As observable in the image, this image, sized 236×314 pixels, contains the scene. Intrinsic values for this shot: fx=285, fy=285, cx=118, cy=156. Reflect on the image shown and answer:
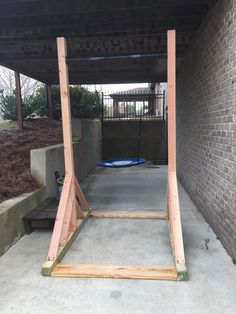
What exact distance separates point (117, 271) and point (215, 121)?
2103 mm

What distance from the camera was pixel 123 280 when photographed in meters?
2.51

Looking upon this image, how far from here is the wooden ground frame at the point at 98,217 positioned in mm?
2576

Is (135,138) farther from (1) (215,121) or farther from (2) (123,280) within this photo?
(2) (123,280)

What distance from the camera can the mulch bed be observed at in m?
3.93

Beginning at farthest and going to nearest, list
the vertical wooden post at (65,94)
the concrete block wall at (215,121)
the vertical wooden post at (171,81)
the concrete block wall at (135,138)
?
the concrete block wall at (135,138) → the vertical wooden post at (65,94) → the vertical wooden post at (171,81) → the concrete block wall at (215,121)

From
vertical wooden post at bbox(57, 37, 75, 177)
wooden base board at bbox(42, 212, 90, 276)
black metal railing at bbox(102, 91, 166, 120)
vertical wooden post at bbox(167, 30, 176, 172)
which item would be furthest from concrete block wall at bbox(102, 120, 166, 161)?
vertical wooden post at bbox(167, 30, 176, 172)

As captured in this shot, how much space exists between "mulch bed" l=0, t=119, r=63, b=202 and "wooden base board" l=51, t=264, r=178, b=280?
1.37 metres

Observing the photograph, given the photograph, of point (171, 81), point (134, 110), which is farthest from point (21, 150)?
point (134, 110)

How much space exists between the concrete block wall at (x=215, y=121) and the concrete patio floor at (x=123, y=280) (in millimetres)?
312

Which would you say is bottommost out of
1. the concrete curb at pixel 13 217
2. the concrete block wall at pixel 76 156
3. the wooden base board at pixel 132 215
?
the wooden base board at pixel 132 215

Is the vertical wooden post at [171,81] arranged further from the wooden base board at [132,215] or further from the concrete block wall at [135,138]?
the concrete block wall at [135,138]

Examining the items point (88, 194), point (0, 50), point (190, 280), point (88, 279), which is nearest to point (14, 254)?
point (88, 279)

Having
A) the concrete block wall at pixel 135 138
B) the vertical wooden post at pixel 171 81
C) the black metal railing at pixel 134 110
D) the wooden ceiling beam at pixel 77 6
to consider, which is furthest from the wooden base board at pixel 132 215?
the black metal railing at pixel 134 110

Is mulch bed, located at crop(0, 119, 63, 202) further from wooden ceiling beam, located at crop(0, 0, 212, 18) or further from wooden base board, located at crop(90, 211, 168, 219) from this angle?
wooden ceiling beam, located at crop(0, 0, 212, 18)
